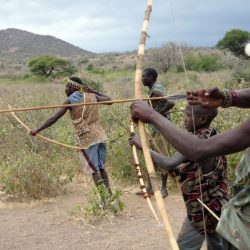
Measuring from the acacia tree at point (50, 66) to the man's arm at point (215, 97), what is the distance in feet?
110

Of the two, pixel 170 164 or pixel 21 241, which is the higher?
pixel 170 164

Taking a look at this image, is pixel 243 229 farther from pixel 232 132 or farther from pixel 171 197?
pixel 171 197

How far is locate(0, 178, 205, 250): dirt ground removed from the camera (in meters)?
5.16

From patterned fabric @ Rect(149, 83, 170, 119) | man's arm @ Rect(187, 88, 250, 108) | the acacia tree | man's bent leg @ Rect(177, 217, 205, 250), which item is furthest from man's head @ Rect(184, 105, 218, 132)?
the acacia tree

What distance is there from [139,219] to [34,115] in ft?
13.4

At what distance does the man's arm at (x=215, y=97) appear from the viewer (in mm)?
2414

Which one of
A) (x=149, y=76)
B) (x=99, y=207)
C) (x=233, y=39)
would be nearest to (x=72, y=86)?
(x=149, y=76)

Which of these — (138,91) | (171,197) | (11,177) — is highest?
(138,91)

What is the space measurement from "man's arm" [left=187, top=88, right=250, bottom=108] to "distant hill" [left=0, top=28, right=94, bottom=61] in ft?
195

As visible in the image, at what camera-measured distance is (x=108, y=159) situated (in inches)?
323

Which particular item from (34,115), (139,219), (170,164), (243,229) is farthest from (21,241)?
(34,115)

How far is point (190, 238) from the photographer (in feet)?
10.8

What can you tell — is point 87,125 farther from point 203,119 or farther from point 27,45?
point 27,45

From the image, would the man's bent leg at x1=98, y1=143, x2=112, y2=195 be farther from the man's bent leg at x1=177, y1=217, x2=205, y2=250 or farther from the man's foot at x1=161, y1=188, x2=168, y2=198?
the man's bent leg at x1=177, y1=217, x2=205, y2=250
